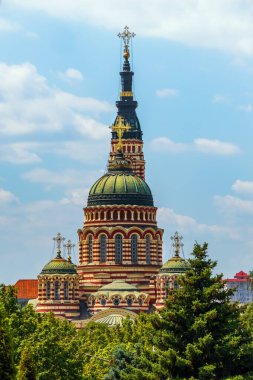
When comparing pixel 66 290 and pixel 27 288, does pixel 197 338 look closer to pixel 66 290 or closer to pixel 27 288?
pixel 66 290

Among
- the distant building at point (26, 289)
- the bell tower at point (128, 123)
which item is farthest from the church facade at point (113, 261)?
the distant building at point (26, 289)

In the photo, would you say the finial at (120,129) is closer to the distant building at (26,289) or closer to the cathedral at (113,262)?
the cathedral at (113,262)

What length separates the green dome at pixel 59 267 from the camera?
116m

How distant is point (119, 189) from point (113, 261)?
255 inches

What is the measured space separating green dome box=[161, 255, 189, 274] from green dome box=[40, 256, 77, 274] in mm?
8071

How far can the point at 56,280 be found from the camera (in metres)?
117

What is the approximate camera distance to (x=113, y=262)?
120 m

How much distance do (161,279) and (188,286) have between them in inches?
2361

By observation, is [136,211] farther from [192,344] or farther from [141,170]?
[192,344]

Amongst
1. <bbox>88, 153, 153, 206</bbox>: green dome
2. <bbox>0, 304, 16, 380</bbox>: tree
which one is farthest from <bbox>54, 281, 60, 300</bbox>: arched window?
<bbox>0, 304, 16, 380</bbox>: tree

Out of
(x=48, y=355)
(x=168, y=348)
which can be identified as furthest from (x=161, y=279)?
(x=168, y=348)

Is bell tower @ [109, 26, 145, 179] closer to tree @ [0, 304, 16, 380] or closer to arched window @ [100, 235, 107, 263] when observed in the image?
arched window @ [100, 235, 107, 263]

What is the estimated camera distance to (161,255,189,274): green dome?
374 ft

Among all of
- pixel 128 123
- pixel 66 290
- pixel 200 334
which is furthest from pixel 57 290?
pixel 200 334
